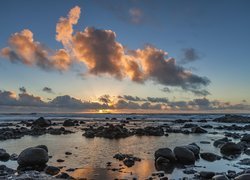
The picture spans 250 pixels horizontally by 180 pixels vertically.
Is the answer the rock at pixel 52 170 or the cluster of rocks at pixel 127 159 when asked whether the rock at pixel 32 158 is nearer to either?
the rock at pixel 52 170

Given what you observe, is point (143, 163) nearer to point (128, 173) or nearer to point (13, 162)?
point (128, 173)

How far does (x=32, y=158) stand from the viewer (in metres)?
22.6

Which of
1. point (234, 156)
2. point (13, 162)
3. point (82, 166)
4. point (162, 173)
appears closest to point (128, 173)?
point (162, 173)

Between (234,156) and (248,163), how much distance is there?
3.92 metres

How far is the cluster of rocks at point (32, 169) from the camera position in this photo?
1839 centimetres

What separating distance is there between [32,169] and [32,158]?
4.60 ft

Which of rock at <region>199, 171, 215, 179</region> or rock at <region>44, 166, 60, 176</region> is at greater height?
rock at <region>44, 166, 60, 176</region>

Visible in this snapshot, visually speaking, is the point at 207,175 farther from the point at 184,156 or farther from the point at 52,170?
the point at 52,170

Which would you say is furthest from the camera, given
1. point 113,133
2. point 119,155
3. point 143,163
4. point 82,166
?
point 113,133

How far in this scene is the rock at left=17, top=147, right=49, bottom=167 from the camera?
879 inches

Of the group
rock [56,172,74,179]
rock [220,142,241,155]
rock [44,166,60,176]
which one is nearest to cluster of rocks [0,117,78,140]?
rock [44,166,60,176]

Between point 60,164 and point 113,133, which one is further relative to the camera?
point 113,133

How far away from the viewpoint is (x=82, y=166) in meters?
22.3

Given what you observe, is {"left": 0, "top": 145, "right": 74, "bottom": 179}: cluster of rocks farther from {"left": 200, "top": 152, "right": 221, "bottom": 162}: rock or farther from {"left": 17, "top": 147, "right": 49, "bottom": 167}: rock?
{"left": 200, "top": 152, "right": 221, "bottom": 162}: rock
